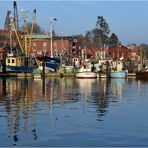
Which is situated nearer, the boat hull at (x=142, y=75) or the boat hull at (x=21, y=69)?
the boat hull at (x=142, y=75)

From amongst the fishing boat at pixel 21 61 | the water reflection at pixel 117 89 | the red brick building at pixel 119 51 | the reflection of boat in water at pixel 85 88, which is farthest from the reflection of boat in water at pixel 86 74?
the red brick building at pixel 119 51

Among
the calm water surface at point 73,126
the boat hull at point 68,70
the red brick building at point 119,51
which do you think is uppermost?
the red brick building at point 119,51

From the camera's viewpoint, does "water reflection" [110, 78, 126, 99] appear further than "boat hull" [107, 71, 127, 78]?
No

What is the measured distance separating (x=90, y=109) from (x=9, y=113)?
5.02 meters

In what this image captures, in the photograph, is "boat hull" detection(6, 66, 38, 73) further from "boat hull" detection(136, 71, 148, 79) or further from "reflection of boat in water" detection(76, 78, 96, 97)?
"reflection of boat in water" detection(76, 78, 96, 97)

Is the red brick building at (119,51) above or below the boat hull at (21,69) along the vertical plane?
above

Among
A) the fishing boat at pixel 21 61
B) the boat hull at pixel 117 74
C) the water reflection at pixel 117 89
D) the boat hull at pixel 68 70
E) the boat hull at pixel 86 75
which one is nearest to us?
the water reflection at pixel 117 89

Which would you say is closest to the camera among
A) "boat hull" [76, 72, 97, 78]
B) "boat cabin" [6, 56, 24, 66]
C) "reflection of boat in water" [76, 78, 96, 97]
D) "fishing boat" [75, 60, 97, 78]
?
"reflection of boat in water" [76, 78, 96, 97]

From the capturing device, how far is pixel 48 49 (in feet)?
457

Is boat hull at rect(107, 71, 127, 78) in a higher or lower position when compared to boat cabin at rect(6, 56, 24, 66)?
lower

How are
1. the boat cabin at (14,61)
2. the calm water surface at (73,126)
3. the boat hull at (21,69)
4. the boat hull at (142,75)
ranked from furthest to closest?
the boat cabin at (14,61) → the boat hull at (21,69) → the boat hull at (142,75) → the calm water surface at (73,126)

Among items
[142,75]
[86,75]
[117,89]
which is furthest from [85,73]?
[117,89]

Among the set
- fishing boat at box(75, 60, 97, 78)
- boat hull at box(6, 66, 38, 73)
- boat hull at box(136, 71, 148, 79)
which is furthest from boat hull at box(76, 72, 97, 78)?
boat hull at box(6, 66, 38, 73)

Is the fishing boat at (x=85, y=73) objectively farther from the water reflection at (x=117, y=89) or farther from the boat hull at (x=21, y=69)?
the water reflection at (x=117, y=89)
